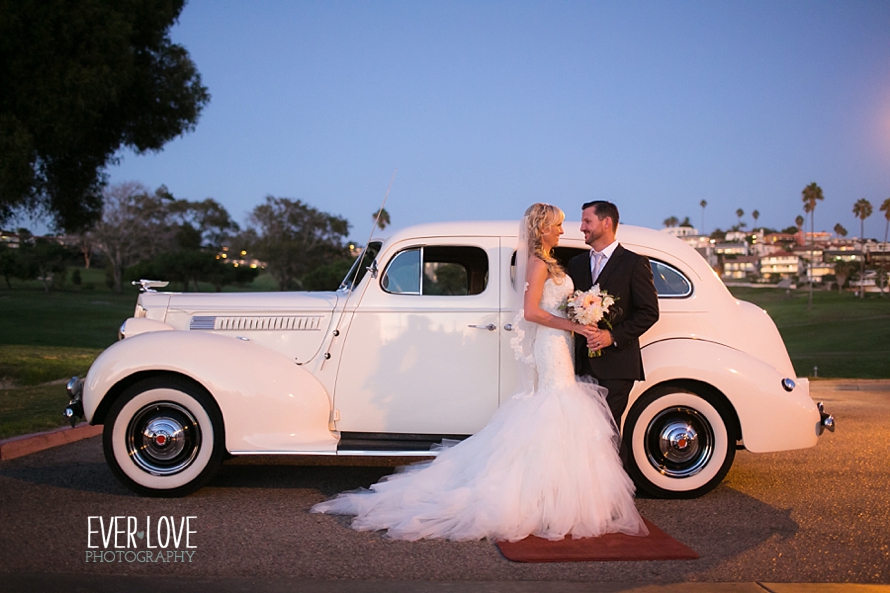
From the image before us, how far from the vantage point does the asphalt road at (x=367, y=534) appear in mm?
4004

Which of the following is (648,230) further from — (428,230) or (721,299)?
(428,230)

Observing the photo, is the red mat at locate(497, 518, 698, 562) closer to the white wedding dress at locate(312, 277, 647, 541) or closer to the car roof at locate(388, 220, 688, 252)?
the white wedding dress at locate(312, 277, 647, 541)

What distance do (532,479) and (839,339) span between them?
26328 mm

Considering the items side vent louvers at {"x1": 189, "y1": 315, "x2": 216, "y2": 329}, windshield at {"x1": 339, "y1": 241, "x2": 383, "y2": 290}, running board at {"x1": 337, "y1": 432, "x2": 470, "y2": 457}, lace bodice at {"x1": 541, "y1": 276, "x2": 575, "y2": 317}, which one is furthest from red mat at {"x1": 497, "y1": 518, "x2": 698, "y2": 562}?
side vent louvers at {"x1": 189, "y1": 315, "x2": 216, "y2": 329}

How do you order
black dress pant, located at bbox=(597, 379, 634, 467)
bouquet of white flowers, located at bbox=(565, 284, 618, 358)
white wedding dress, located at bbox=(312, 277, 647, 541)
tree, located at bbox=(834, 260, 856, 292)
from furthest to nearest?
tree, located at bbox=(834, 260, 856, 292), black dress pant, located at bbox=(597, 379, 634, 467), bouquet of white flowers, located at bbox=(565, 284, 618, 358), white wedding dress, located at bbox=(312, 277, 647, 541)

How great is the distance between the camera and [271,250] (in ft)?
221

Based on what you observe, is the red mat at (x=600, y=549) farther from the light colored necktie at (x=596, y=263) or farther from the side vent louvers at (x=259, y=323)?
the side vent louvers at (x=259, y=323)

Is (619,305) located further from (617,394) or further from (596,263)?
(617,394)

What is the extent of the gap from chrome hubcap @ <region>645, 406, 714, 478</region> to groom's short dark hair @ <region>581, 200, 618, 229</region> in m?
1.51

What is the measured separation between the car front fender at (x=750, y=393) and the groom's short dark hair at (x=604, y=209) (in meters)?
1.10

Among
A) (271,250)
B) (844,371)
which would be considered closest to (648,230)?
(844,371)

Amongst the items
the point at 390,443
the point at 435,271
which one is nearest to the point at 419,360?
the point at 390,443

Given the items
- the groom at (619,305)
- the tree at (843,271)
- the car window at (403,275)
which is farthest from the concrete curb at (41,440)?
the tree at (843,271)

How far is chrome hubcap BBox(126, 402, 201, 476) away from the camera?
18.0 feet
